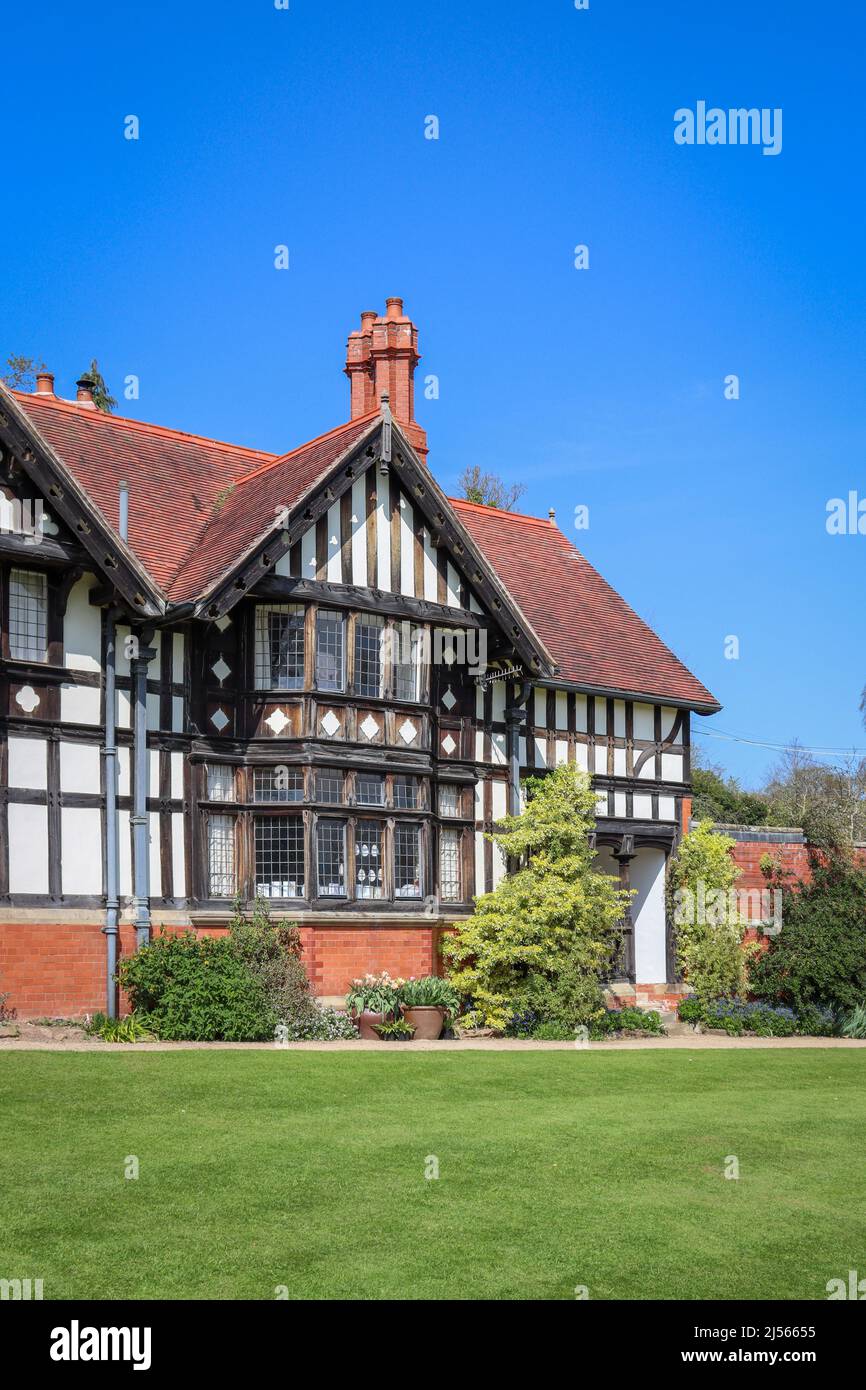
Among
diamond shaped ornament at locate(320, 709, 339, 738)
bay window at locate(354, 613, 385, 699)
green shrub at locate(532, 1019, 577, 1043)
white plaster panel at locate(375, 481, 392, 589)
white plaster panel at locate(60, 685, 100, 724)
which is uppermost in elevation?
white plaster panel at locate(375, 481, 392, 589)

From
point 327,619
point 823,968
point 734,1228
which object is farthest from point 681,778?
point 734,1228

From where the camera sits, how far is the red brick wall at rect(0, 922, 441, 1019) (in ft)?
65.1

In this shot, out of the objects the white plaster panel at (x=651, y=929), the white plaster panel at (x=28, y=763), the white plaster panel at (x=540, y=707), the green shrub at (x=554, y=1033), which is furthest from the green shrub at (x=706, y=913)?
the white plaster panel at (x=28, y=763)

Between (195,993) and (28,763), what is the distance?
391cm

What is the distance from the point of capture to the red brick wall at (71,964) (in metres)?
19.8

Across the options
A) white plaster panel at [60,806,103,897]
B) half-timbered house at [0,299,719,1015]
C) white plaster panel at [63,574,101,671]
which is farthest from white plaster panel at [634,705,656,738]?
white plaster panel at [60,806,103,897]

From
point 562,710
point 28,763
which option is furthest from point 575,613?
point 28,763

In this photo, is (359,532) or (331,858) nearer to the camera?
(331,858)

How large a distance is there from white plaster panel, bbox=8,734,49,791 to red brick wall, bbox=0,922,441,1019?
6.34 ft

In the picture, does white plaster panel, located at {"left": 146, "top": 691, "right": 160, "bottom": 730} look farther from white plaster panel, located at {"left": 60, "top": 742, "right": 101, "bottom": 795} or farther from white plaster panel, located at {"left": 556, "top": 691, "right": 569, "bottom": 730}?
white plaster panel, located at {"left": 556, "top": 691, "right": 569, "bottom": 730}

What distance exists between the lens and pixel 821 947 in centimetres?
2662

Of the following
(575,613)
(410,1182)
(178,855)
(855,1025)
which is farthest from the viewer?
(575,613)

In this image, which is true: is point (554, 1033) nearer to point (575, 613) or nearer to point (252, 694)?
point (252, 694)
